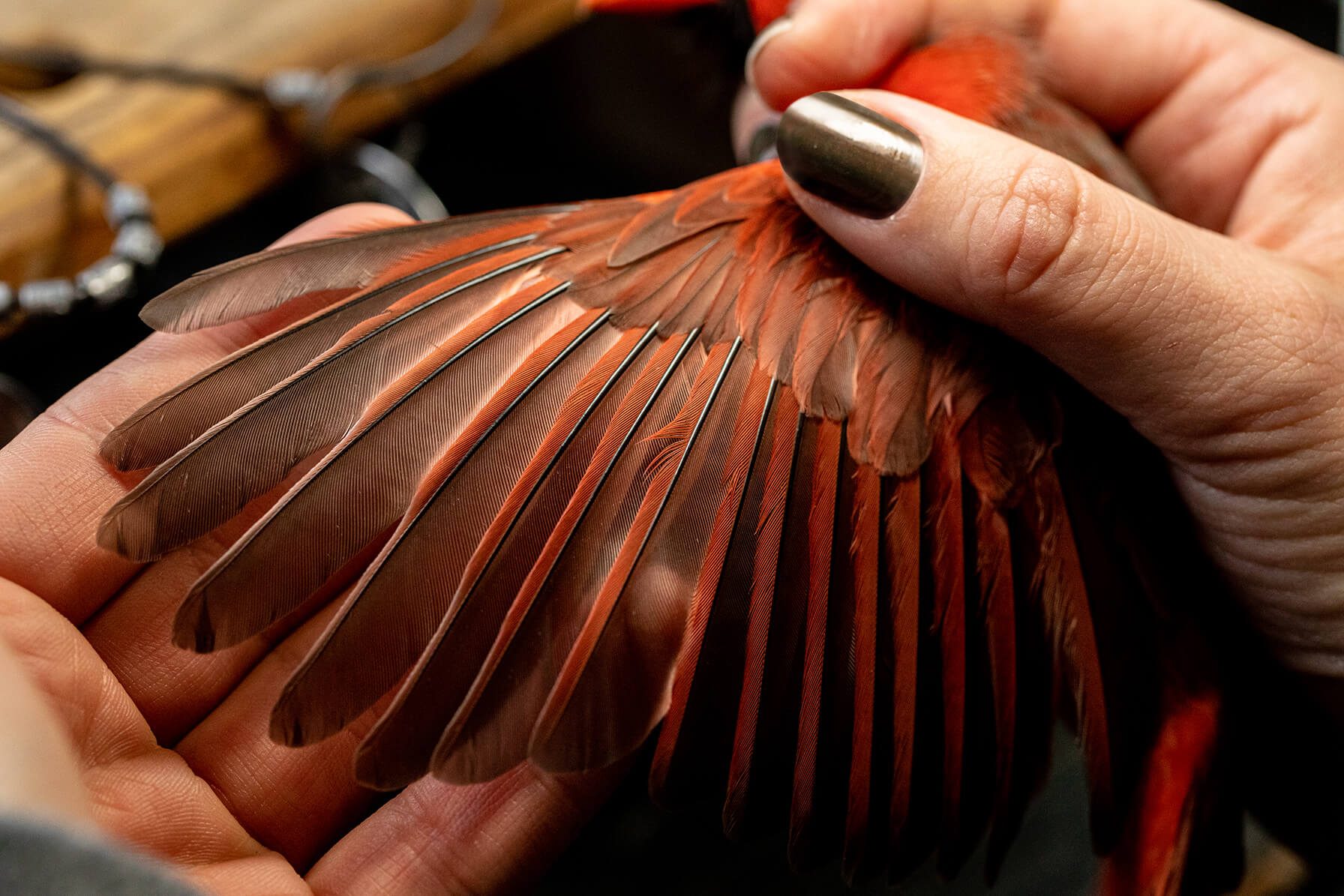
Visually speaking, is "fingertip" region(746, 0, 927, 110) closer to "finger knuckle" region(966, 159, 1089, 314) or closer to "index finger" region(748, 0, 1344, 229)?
"index finger" region(748, 0, 1344, 229)

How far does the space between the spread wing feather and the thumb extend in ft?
0.20

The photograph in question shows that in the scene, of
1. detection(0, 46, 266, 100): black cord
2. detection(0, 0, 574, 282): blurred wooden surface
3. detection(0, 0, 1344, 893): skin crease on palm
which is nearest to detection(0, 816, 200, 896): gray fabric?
detection(0, 0, 1344, 893): skin crease on palm

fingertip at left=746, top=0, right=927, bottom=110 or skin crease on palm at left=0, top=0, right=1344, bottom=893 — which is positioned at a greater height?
fingertip at left=746, top=0, right=927, bottom=110

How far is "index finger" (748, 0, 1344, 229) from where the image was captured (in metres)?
1.09

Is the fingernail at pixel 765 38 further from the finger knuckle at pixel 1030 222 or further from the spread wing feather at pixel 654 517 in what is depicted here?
the finger knuckle at pixel 1030 222

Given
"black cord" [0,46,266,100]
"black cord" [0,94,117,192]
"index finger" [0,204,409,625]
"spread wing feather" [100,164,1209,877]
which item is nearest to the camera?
"spread wing feather" [100,164,1209,877]

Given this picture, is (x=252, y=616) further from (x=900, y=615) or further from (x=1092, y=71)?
Result: (x=1092, y=71)

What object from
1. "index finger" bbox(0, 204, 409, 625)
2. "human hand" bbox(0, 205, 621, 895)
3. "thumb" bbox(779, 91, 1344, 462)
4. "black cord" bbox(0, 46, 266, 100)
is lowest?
"human hand" bbox(0, 205, 621, 895)

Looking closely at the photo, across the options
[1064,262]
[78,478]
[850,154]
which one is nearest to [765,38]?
[850,154]

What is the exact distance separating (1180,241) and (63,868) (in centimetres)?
88

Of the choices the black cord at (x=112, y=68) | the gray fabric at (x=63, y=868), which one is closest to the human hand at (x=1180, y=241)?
the gray fabric at (x=63, y=868)

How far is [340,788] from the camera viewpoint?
91 cm

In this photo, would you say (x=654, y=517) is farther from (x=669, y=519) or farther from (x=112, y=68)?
(x=112, y=68)

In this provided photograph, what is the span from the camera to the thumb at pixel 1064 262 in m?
0.77
